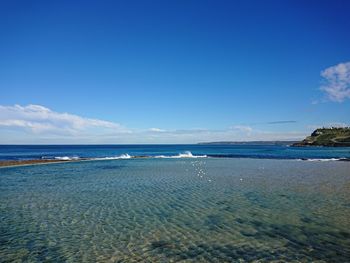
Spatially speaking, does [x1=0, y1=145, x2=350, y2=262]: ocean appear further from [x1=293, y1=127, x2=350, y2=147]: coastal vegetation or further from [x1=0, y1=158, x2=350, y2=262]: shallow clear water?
[x1=293, y1=127, x2=350, y2=147]: coastal vegetation

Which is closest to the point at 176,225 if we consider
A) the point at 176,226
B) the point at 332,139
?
the point at 176,226

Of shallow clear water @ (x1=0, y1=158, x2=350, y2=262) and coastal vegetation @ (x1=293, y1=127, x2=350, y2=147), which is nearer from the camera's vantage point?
shallow clear water @ (x1=0, y1=158, x2=350, y2=262)

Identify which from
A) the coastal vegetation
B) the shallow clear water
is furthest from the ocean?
the coastal vegetation

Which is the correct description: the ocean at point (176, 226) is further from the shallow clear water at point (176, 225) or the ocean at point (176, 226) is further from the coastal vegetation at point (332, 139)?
the coastal vegetation at point (332, 139)

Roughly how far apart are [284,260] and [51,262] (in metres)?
7.27

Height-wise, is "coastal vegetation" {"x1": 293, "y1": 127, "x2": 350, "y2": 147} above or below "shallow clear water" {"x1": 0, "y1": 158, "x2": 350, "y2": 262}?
above

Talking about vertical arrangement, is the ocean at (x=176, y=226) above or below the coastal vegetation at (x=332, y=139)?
below

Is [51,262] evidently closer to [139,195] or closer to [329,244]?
[329,244]

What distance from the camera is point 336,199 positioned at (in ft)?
60.8

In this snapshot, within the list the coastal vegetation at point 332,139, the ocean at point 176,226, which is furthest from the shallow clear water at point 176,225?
the coastal vegetation at point 332,139

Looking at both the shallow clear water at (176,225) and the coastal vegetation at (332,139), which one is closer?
the shallow clear water at (176,225)

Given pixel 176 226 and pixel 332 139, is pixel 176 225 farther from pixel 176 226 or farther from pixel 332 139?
pixel 332 139

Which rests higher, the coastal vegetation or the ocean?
the coastal vegetation

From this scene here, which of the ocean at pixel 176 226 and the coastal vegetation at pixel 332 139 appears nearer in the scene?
the ocean at pixel 176 226
